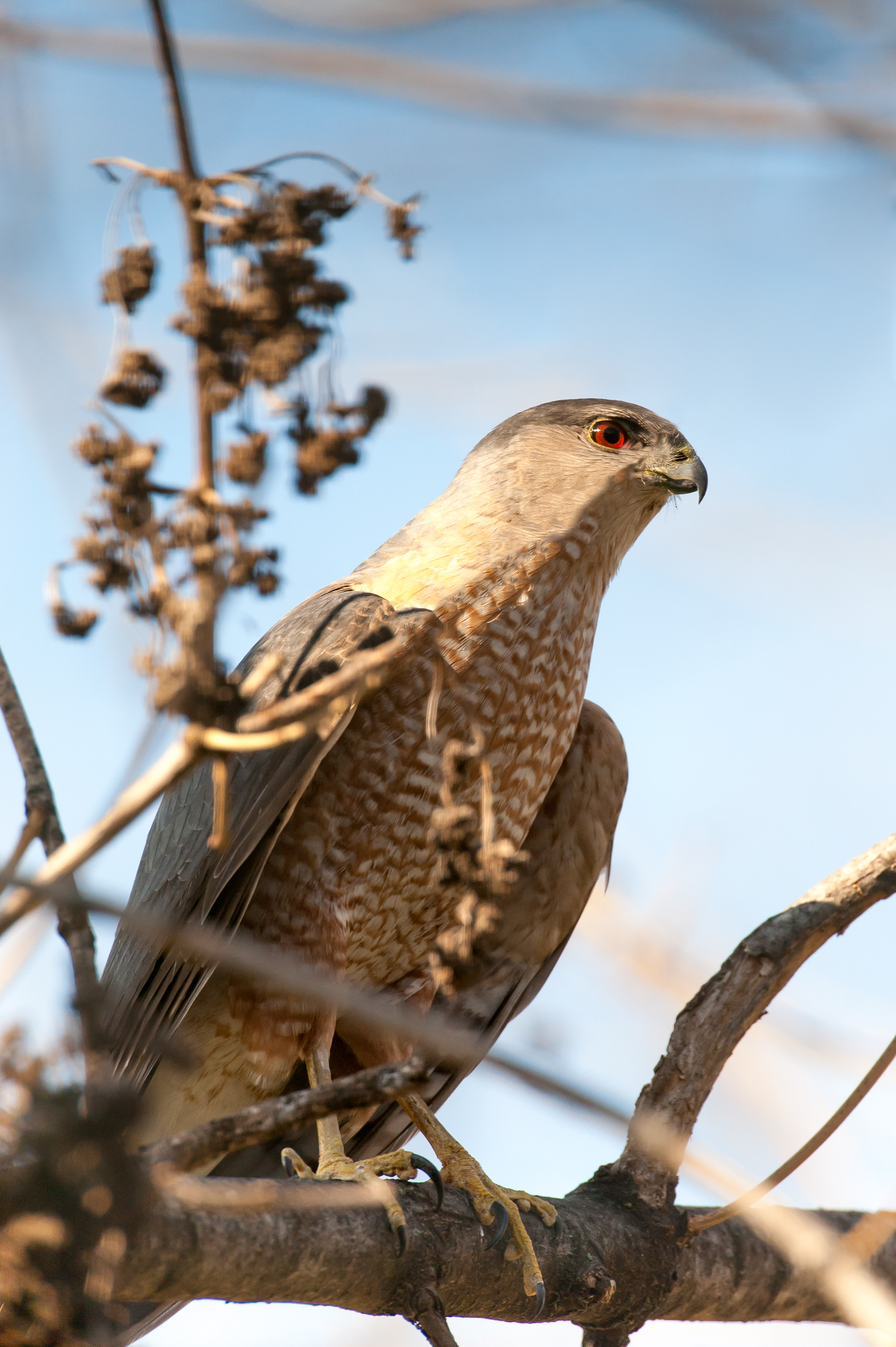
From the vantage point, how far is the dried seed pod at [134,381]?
1434 millimetres

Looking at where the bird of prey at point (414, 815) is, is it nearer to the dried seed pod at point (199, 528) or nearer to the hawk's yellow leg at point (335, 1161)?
the hawk's yellow leg at point (335, 1161)

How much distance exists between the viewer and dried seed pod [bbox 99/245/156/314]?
4.93 ft

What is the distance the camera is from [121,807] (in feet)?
3.66

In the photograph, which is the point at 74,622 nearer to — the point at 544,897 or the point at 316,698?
the point at 316,698

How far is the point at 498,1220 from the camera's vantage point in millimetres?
3125

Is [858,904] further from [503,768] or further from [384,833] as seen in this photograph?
[384,833]

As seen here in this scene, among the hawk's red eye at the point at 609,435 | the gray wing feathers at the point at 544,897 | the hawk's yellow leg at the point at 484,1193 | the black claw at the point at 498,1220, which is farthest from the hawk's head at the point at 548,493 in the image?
the black claw at the point at 498,1220

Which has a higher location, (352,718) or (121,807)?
(352,718)

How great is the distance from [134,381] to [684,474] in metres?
2.80

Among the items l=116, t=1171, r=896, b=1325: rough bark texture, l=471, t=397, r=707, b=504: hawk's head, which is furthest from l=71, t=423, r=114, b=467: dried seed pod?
l=471, t=397, r=707, b=504: hawk's head

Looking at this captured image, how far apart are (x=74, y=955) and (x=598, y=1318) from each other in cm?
273

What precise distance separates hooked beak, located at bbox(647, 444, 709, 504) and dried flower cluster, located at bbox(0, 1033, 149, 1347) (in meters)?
3.25

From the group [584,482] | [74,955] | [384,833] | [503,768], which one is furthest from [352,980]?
[74,955]

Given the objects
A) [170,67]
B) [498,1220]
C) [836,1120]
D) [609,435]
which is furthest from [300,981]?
[609,435]
